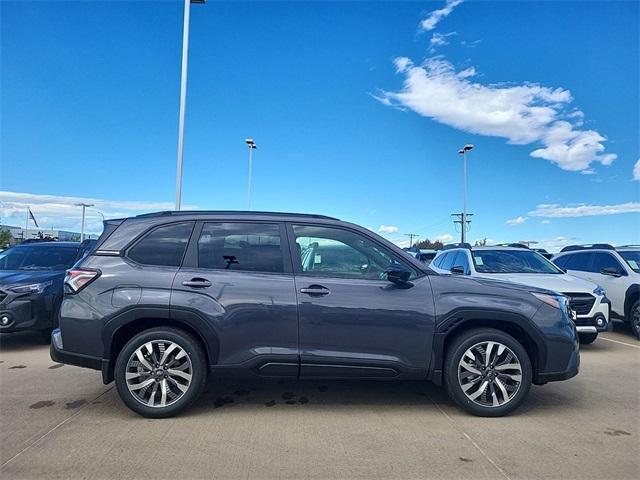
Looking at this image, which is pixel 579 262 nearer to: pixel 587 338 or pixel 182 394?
pixel 587 338

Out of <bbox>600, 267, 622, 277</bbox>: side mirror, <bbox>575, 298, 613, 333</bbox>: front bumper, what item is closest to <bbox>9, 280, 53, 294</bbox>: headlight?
<bbox>575, 298, 613, 333</bbox>: front bumper

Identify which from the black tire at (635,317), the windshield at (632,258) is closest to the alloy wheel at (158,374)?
the black tire at (635,317)

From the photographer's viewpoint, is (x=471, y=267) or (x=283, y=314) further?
(x=471, y=267)

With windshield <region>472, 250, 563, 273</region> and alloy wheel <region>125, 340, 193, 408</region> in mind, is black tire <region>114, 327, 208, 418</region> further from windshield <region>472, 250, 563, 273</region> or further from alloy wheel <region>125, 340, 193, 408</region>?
windshield <region>472, 250, 563, 273</region>

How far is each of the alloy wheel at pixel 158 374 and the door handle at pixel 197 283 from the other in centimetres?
Answer: 53

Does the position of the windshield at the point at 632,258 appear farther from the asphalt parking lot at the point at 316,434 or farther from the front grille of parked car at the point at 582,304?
the asphalt parking lot at the point at 316,434

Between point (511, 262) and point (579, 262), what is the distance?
314 centimetres

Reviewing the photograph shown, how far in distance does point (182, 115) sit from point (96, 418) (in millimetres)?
10621

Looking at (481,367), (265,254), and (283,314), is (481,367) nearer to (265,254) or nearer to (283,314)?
(283,314)

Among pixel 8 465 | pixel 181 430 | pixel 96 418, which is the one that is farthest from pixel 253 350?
pixel 8 465

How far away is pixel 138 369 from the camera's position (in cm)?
405

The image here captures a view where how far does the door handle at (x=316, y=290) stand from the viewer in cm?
414

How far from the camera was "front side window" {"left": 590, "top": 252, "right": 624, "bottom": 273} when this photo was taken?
9109 millimetres

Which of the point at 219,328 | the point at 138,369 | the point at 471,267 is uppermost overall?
the point at 471,267
